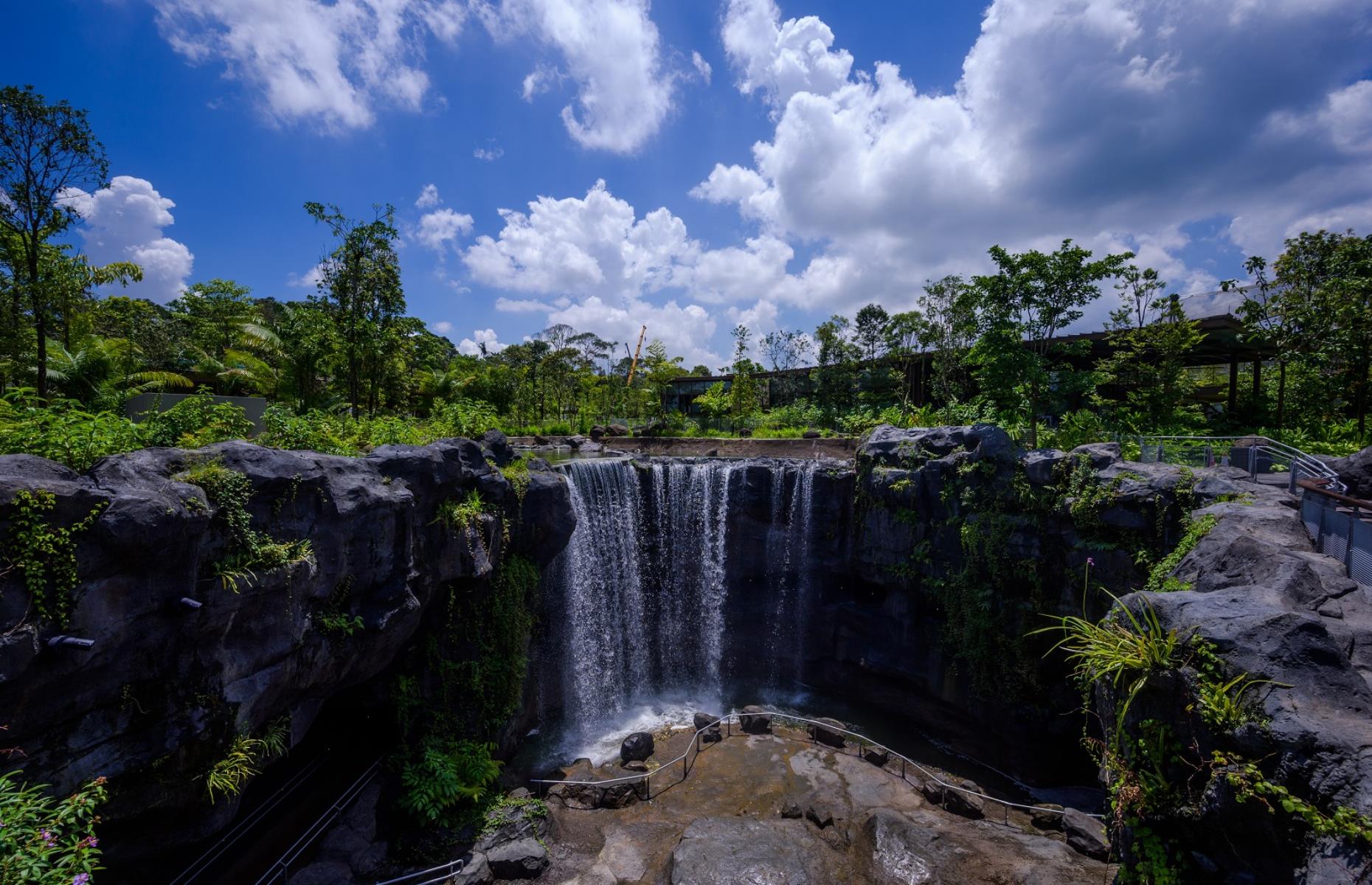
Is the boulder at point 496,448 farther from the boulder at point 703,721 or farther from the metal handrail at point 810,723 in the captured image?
the boulder at point 703,721

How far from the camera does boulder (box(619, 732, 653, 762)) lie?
13.0 meters

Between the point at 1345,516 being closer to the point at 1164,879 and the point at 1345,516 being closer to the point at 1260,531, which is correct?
the point at 1260,531

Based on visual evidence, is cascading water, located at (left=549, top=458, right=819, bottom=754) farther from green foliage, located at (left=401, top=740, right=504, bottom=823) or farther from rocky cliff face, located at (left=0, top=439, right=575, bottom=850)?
rocky cliff face, located at (left=0, top=439, right=575, bottom=850)

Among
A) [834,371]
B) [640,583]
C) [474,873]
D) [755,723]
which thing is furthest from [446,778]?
[834,371]

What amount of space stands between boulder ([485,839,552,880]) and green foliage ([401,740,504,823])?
1110mm

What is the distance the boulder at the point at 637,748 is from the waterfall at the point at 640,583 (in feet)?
7.67

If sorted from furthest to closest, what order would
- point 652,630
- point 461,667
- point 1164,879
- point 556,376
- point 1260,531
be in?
point 556,376
point 652,630
point 461,667
point 1260,531
point 1164,879

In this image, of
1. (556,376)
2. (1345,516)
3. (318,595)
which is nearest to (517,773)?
(318,595)

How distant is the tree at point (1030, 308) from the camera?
55.9 ft

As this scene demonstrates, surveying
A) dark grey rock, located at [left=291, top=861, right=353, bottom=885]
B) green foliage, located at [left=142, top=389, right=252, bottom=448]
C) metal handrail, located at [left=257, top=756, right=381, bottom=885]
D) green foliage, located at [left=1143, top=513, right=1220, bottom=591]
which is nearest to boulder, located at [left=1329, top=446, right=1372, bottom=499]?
green foliage, located at [left=1143, top=513, right=1220, bottom=591]

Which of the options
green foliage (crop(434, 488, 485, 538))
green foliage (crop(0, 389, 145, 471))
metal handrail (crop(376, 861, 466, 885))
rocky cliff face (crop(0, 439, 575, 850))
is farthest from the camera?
green foliage (crop(434, 488, 485, 538))

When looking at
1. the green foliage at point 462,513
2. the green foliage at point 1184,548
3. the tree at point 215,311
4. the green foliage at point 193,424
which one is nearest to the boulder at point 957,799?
the green foliage at point 1184,548

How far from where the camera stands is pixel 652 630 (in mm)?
17719

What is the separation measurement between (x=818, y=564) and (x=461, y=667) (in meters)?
11.0
